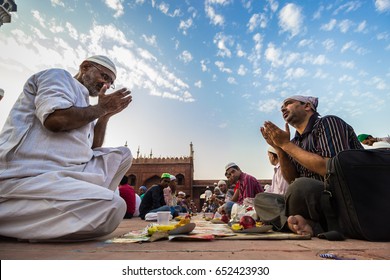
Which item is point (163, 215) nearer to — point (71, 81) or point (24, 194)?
point (24, 194)

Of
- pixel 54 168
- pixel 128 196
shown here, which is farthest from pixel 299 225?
pixel 128 196

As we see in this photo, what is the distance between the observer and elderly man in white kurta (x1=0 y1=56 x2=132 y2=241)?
4.03 feet

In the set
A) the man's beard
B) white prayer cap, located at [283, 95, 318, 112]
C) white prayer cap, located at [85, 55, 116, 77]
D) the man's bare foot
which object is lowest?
the man's bare foot

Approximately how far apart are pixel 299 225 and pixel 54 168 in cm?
167

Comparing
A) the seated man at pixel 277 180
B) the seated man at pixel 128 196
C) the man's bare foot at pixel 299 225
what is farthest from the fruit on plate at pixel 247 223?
the seated man at pixel 128 196

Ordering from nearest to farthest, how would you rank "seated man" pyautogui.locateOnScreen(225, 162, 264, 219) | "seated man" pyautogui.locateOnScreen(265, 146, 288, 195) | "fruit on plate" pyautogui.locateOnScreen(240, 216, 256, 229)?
"fruit on plate" pyautogui.locateOnScreen(240, 216, 256, 229)
"seated man" pyautogui.locateOnScreen(265, 146, 288, 195)
"seated man" pyautogui.locateOnScreen(225, 162, 264, 219)

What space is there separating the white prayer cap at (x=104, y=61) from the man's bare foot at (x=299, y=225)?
1984 mm

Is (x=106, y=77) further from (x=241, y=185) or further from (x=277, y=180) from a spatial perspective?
(x=241, y=185)

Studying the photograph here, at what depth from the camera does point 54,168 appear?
1.37 meters

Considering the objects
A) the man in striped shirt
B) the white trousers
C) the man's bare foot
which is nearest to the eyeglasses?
the white trousers

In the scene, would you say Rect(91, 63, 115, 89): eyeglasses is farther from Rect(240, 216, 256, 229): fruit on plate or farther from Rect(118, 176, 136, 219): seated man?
Rect(118, 176, 136, 219): seated man
